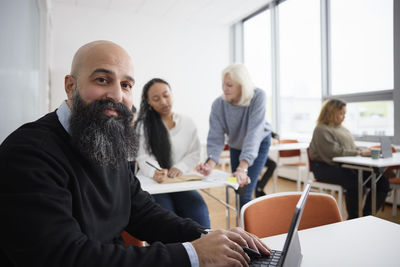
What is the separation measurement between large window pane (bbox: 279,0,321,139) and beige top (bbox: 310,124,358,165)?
204 cm

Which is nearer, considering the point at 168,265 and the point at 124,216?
the point at 168,265

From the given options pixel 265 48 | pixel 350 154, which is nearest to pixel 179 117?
pixel 350 154

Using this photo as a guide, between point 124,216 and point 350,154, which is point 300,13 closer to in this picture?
point 350,154

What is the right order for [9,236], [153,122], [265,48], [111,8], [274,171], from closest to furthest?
[9,236] → [153,122] → [274,171] → [111,8] → [265,48]

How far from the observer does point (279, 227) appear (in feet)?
4.37

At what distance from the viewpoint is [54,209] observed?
0.69m

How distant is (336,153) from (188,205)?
2.07m

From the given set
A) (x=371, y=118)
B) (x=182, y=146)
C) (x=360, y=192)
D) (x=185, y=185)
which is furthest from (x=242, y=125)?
(x=371, y=118)

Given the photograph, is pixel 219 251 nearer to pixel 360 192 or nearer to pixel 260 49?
pixel 360 192

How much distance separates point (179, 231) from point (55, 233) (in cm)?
50

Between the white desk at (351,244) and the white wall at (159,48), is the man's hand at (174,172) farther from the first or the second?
the white wall at (159,48)

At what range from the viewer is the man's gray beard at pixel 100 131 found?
36.0 inches

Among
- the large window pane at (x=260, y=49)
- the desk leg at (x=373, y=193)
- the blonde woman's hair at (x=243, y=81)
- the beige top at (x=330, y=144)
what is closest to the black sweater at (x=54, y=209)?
the blonde woman's hair at (x=243, y=81)

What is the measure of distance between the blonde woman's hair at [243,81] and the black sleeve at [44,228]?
1770 mm
